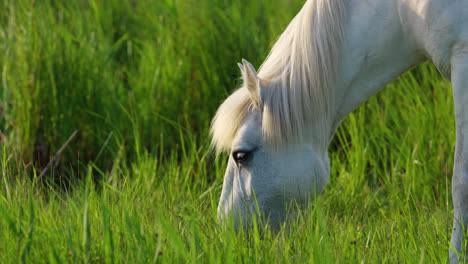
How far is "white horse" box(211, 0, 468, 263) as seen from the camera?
212 cm

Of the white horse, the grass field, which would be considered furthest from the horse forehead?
the grass field

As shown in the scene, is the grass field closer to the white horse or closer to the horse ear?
the white horse

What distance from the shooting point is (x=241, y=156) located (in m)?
2.19

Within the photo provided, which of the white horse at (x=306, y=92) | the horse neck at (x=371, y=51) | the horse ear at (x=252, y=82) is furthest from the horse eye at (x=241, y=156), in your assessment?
the horse neck at (x=371, y=51)

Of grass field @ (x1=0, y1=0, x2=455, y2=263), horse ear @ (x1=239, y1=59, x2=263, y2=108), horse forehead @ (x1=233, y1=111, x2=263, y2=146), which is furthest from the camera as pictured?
grass field @ (x1=0, y1=0, x2=455, y2=263)

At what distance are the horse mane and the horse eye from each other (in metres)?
0.10

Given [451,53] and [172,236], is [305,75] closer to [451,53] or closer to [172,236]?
[451,53]

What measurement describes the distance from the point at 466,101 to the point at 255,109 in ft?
2.43

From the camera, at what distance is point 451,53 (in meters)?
1.99

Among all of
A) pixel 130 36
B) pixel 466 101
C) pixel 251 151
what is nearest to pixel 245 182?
pixel 251 151

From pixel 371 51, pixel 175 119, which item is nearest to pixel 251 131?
pixel 371 51

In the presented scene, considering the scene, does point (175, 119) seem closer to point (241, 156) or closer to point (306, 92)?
point (241, 156)

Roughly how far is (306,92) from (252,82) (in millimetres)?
203

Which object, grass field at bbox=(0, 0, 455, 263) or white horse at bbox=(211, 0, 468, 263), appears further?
grass field at bbox=(0, 0, 455, 263)
